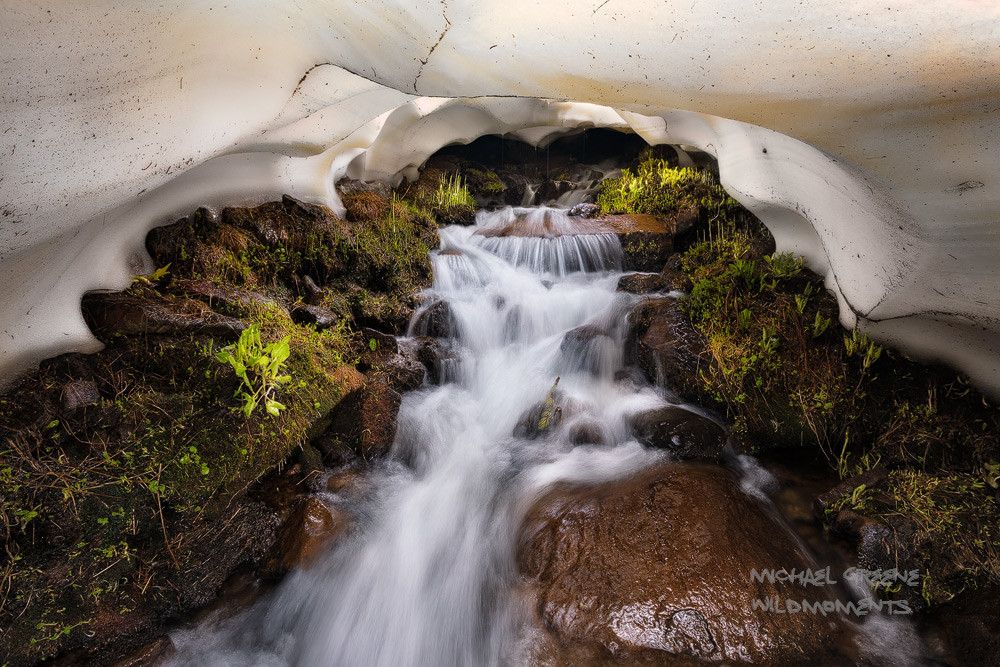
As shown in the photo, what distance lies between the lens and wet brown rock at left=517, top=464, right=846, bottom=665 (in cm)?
231

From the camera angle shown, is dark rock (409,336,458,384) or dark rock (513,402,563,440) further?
dark rock (409,336,458,384)

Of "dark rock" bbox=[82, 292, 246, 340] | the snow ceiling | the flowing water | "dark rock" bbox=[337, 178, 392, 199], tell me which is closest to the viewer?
the snow ceiling

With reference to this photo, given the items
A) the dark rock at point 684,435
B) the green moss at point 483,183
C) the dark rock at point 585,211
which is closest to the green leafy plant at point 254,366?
the dark rock at point 684,435

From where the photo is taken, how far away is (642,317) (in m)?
5.05

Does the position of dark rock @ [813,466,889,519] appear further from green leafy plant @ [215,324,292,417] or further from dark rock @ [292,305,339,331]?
dark rock @ [292,305,339,331]

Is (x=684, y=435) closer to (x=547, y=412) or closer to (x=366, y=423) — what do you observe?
(x=547, y=412)

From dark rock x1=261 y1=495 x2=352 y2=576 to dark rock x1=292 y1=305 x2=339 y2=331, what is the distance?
5.55 ft

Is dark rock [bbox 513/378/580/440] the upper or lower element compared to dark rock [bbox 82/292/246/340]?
lower

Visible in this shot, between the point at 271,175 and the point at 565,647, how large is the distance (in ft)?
18.4

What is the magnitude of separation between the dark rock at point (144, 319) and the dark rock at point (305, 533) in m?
1.42

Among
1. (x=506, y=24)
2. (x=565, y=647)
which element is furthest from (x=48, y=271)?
(x=565, y=647)

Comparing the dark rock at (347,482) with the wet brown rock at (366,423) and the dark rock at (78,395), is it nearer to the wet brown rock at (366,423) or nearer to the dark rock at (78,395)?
the wet brown rock at (366,423)

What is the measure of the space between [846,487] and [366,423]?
382 centimetres

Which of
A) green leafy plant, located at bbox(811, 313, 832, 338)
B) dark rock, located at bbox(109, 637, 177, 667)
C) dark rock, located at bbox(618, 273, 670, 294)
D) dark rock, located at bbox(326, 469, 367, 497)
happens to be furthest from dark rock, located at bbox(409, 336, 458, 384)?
green leafy plant, located at bbox(811, 313, 832, 338)
